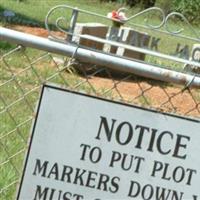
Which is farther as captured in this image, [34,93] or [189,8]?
[189,8]

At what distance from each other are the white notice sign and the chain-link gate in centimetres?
10

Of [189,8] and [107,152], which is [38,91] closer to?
[107,152]

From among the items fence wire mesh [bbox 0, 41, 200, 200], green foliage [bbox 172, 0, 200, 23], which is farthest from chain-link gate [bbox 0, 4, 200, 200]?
green foliage [bbox 172, 0, 200, 23]

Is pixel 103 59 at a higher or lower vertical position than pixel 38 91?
lower

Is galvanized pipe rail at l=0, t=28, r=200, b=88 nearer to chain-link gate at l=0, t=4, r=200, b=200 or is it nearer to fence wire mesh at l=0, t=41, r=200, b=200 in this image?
chain-link gate at l=0, t=4, r=200, b=200

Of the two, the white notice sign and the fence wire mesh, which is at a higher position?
the fence wire mesh

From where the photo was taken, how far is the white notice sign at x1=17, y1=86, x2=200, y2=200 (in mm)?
2934

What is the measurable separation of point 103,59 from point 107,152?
0.35 meters

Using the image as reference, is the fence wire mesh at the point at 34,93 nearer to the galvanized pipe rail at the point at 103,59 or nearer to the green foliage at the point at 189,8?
the galvanized pipe rail at the point at 103,59

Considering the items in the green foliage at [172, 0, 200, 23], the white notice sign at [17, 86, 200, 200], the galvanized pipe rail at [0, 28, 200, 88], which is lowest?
the white notice sign at [17, 86, 200, 200]

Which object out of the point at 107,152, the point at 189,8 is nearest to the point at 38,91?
the point at 107,152

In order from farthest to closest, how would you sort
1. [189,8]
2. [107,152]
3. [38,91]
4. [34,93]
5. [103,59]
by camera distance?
[189,8] < [34,93] < [38,91] < [103,59] < [107,152]

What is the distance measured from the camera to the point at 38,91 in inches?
234

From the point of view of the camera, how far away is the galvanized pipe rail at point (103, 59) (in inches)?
120
